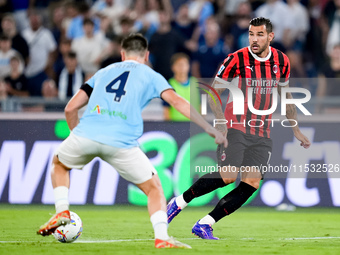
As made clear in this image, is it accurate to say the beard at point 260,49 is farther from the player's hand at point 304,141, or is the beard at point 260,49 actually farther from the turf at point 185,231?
the turf at point 185,231

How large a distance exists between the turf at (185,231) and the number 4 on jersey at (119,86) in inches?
53.0

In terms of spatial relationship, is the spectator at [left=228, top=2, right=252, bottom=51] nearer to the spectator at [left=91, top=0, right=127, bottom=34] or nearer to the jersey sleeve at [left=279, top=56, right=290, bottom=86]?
the spectator at [left=91, top=0, right=127, bottom=34]

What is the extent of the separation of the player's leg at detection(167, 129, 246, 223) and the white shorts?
4.42ft

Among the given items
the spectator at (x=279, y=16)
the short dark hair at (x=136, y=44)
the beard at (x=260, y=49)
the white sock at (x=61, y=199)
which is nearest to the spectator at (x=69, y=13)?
the spectator at (x=279, y=16)

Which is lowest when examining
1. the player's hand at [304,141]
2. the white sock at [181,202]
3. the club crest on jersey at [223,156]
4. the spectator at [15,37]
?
the white sock at [181,202]

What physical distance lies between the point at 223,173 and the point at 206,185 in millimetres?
320

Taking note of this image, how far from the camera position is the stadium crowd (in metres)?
13.5

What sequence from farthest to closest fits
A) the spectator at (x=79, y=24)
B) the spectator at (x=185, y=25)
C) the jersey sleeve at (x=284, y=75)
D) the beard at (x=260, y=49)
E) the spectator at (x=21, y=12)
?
the spectator at (x=21, y=12)
the spectator at (x=79, y=24)
the spectator at (x=185, y=25)
the jersey sleeve at (x=284, y=75)
the beard at (x=260, y=49)

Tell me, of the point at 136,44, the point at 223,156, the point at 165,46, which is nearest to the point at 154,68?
the point at 165,46

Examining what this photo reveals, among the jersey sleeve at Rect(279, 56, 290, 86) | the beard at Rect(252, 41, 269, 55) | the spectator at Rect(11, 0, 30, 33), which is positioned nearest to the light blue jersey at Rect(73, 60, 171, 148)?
the beard at Rect(252, 41, 269, 55)

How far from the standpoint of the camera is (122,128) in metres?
6.49

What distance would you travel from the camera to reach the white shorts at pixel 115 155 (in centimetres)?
648

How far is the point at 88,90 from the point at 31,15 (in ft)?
28.7

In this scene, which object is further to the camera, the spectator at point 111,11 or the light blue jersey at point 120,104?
the spectator at point 111,11
